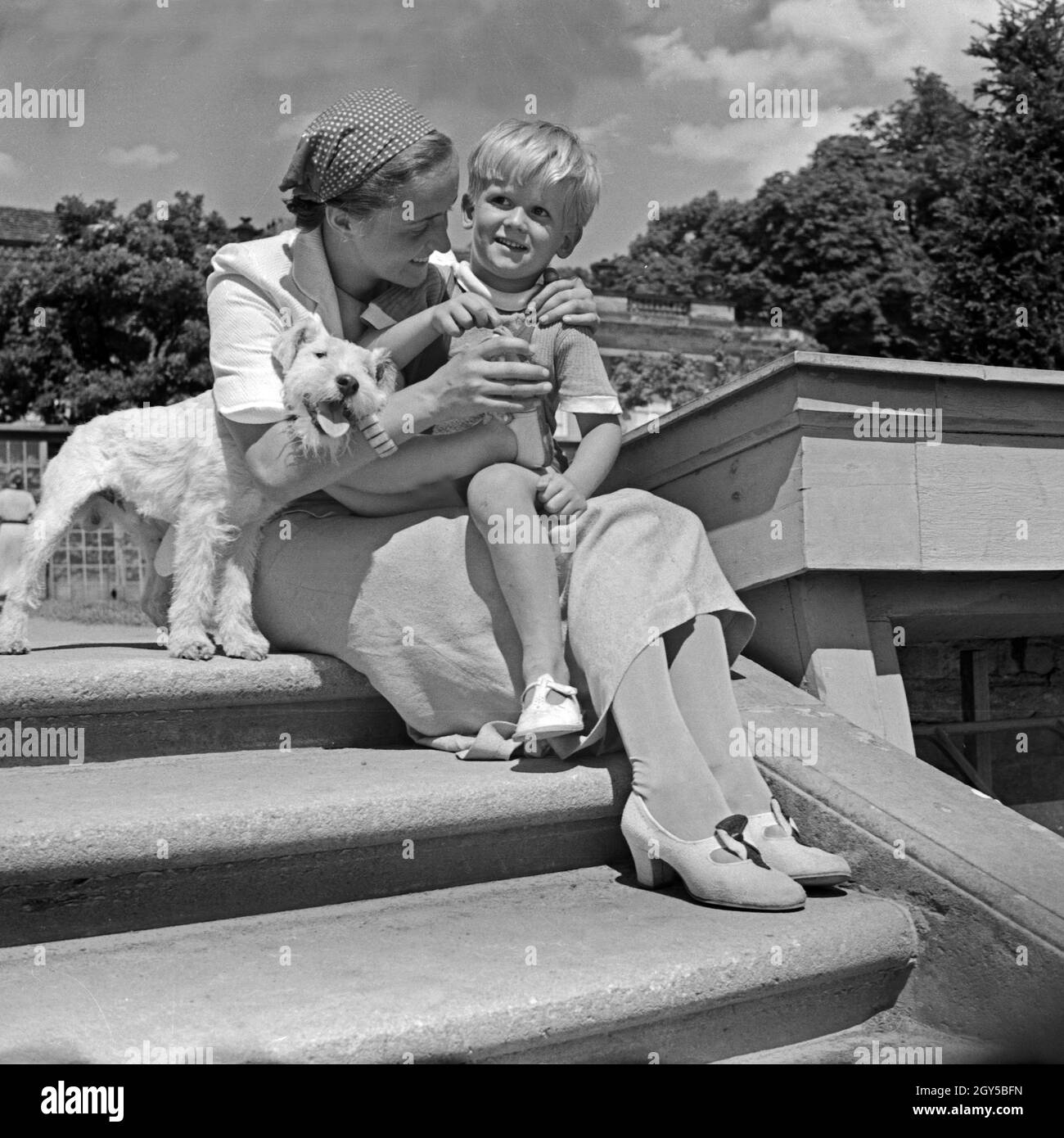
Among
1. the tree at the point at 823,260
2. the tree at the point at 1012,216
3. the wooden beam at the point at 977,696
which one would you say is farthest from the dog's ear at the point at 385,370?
the tree at the point at 823,260

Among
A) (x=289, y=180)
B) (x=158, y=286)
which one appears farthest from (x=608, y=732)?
(x=158, y=286)

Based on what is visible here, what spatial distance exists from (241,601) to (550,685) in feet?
2.91

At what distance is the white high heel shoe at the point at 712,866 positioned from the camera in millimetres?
2166

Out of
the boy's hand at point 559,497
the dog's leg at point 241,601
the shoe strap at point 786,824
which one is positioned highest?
the boy's hand at point 559,497

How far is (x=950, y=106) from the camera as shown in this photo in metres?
42.2

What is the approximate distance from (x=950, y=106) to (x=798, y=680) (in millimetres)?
45203

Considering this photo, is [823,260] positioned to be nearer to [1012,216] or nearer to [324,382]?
[1012,216]

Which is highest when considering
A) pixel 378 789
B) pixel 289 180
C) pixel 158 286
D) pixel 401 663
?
pixel 158 286

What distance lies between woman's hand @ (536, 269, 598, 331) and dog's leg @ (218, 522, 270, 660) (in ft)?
2.95

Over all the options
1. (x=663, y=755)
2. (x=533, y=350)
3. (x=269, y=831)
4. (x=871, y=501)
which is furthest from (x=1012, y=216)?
(x=269, y=831)

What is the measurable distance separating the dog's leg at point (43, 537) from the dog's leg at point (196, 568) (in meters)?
0.33

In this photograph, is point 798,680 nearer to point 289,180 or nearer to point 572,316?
point 572,316

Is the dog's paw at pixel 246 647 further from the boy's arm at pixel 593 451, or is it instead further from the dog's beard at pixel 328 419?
the boy's arm at pixel 593 451

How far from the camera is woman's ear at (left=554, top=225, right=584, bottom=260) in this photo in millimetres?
2980
